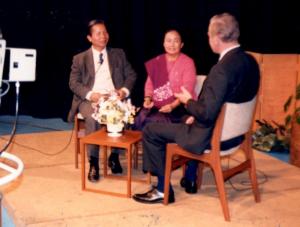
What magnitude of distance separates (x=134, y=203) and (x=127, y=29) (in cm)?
269

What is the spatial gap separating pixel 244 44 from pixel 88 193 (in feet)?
9.23

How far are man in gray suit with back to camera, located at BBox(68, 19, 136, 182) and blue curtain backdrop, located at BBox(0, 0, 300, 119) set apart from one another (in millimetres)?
1408

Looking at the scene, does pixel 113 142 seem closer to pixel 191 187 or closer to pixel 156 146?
pixel 156 146

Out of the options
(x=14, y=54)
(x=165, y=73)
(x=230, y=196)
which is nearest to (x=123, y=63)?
(x=165, y=73)

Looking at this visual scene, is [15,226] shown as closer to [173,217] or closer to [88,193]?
[88,193]

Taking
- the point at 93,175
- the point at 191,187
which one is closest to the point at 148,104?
the point at 93,175

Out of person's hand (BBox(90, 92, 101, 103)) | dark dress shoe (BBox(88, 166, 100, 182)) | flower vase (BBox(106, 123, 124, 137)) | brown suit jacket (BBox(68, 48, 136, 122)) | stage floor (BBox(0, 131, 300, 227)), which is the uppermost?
brown suit jacket (BBox(68, 48, 136, 122))

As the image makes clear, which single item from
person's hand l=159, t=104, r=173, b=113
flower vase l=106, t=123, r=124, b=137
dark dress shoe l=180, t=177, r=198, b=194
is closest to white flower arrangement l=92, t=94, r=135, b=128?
flower vase l=106, t=123, r=124, b=137

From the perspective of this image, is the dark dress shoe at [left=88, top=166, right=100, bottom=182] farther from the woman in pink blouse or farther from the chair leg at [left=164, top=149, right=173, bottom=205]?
the chair leg at [left=164, top=149, right=173, bottom=205]

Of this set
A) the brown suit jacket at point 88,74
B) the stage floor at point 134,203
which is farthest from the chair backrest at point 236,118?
the brown suit jacket at point 88,74

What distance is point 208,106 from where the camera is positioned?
3.07m

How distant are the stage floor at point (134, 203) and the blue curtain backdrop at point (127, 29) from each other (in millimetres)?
1620

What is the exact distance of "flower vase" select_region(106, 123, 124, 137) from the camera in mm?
3674

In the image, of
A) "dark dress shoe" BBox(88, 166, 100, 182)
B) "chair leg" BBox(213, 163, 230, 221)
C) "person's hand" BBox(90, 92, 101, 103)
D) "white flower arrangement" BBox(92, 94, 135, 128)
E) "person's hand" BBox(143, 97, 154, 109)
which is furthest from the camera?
"person's hand" BBox(143, 97, 154, 109)
